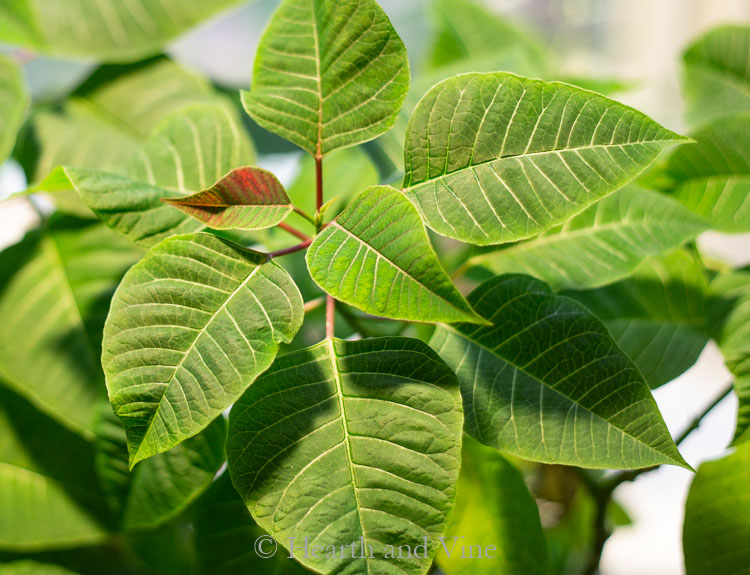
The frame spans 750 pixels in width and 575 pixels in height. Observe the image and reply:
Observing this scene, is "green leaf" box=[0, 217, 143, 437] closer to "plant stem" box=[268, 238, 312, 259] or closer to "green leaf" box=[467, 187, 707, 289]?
"plant stem" box=[268, 238, 312, 259]

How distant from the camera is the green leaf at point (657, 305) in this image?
1.88 ft

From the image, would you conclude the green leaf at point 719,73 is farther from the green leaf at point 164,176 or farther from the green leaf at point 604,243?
the green leaf at point 164,176

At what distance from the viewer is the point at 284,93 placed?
0.45 m

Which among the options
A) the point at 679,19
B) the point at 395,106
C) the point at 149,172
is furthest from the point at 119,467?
the point at 679,19

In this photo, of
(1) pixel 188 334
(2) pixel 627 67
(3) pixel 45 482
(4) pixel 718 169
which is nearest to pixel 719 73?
(4) pixel 718 169

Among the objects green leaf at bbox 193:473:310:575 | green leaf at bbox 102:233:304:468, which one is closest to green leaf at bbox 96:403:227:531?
green leaf at bbox 193:473:310:575

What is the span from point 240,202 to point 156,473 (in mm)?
271

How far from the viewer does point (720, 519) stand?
52 centimetres

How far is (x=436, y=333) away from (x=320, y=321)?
304 mm

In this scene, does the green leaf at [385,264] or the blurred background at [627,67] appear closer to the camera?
the green leaf at [385,264]

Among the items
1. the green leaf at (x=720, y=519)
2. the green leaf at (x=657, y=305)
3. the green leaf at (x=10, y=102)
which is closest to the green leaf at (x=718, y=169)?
the green leaf at (x=657, y=305)

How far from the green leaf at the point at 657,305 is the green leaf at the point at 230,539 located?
38 centimetres

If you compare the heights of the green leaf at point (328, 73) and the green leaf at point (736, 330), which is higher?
the green leaf at point (328, 73)

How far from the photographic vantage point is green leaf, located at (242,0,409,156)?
425 mm
